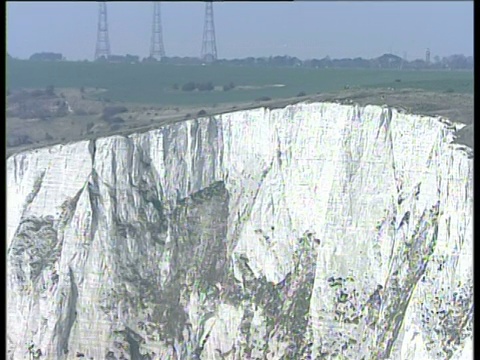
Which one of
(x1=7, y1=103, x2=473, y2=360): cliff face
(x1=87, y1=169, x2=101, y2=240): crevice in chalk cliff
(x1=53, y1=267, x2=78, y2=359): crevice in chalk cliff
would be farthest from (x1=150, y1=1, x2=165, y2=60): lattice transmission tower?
(x1=53, y1=267, x2=78, y2=359): crevice in chalk cliff

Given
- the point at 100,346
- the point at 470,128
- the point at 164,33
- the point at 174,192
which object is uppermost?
the point at 164,33

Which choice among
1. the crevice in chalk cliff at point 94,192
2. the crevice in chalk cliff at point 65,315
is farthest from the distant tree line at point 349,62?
the crevice in chalk cliff at point 65,315

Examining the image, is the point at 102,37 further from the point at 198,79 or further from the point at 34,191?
the point at 34,191

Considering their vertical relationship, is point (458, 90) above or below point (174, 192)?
above

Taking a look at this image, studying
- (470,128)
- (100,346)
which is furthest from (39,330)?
(470,128)

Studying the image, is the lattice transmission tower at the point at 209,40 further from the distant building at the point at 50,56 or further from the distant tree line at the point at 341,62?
the distant building at the point at 50,56

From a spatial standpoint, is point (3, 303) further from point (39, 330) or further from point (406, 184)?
point (406, 184)
